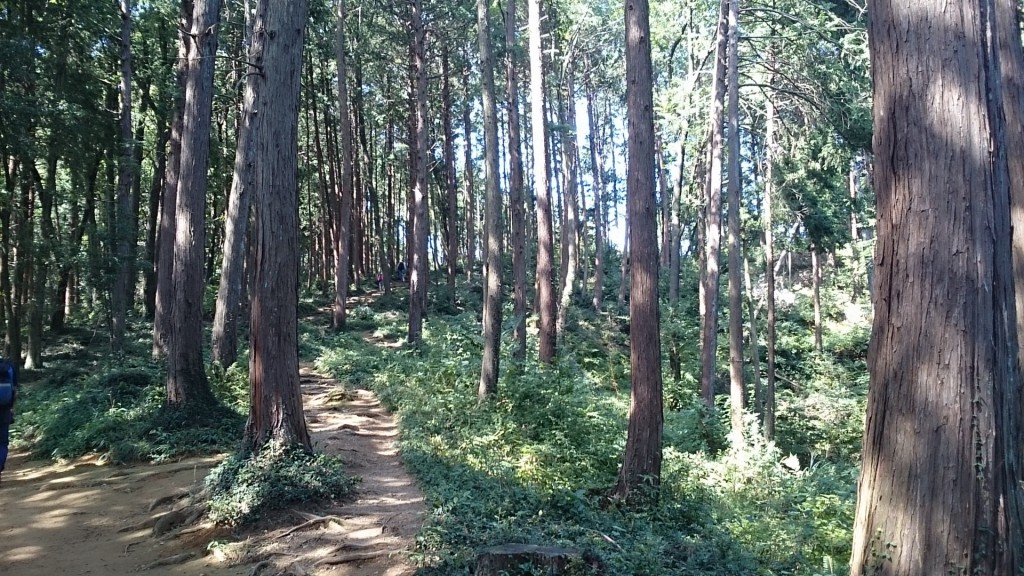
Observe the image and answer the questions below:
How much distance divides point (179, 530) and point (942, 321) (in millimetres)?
7362

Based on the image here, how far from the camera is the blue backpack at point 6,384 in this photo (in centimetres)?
352

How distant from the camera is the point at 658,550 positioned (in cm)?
598

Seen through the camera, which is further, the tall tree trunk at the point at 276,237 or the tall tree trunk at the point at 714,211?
the tall tree trunk at the point at 714,211

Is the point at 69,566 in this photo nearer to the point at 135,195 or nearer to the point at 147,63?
the point at 147,63

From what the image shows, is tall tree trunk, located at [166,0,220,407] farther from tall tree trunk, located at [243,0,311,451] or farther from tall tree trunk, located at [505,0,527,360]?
tall tree trunk, located at [505,0,527,360]

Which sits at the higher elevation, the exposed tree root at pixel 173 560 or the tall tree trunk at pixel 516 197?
the tall tree trunk at pixel 516 197

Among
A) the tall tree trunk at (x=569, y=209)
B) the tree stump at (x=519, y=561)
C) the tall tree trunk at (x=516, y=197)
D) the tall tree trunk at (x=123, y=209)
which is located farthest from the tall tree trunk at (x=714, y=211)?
the tall tree trunk at (x=123, y=209)

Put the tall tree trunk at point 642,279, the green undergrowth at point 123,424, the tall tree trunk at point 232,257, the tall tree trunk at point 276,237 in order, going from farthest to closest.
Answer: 1. the tall tree trunk at point 232,257
2. the green undergrowth at point 123,424
3. the tall tree trunk at point 642,279
4. the tall tree trunk at point 276,237

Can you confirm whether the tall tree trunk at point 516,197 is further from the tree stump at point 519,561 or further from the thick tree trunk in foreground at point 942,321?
the thick tree trunk in foreground at point 942,321

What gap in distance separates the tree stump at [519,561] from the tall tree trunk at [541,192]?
32.9 feet

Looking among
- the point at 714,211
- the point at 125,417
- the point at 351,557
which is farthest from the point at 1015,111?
the point at 125,417

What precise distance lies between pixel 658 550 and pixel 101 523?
648 centimetres

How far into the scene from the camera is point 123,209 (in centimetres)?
1664

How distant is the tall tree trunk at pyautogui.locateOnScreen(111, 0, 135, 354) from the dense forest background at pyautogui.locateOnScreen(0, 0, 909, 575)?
0.30ft
